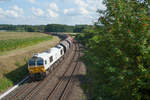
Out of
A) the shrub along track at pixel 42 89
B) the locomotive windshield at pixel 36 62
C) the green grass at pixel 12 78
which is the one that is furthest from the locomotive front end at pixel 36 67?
the green grass at pixel 12 78

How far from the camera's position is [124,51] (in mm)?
6363

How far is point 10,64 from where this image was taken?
26.3 meters

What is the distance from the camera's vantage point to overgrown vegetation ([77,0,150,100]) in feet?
18.4

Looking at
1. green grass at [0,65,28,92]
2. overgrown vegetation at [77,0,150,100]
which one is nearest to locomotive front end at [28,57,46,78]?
green grass at [0,65,28,92]

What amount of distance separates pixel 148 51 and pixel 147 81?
3.20 feet

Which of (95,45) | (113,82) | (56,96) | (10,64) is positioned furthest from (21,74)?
(113,82)

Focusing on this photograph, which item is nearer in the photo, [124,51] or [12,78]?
[124,51]

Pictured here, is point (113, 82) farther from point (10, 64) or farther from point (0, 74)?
point (10, 64)

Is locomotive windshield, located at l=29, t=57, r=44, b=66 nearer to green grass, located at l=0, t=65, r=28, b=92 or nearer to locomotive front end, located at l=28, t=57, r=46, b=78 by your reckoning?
locomotive front end, located at l=28, t=57, r=46, b=78

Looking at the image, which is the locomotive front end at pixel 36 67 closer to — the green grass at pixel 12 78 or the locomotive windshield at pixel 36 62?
the locomotive windshield at pixel 36 62

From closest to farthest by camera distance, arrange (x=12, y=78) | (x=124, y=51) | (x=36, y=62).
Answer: (x=124, y=51), (x=36, y=62), (x=12, y=78)

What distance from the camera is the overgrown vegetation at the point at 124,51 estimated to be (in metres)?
5.59

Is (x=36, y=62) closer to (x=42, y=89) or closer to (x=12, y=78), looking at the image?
(x=42, y=89)

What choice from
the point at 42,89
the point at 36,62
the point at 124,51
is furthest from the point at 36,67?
the point at 124,51
